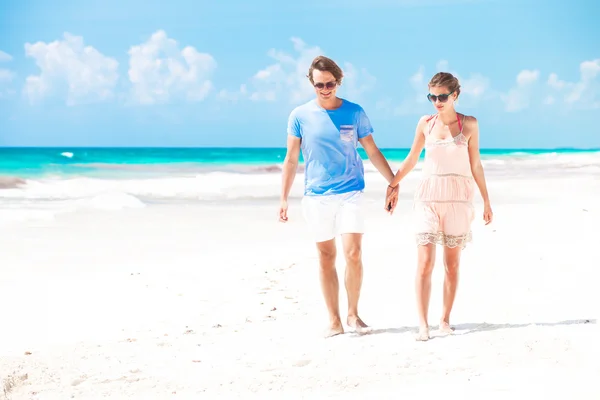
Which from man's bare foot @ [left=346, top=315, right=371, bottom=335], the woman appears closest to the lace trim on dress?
the woman

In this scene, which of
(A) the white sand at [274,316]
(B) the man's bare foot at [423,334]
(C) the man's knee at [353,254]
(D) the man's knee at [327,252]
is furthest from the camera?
(D) the man's knee at [327,252]

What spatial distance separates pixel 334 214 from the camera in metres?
4.67

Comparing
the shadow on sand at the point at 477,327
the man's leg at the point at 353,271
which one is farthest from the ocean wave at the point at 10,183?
the shadow on sand at the point at 477,327

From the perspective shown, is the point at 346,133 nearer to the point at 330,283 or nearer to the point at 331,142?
the point at 331,142

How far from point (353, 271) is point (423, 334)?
→ 63 centimetres

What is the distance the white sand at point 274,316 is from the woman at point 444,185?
526 mm

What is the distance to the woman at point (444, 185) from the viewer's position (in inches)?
176

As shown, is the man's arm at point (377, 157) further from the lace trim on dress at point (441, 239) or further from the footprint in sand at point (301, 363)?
the footprint in sand at point (301, 363)

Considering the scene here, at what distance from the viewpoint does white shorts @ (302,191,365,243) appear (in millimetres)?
4586

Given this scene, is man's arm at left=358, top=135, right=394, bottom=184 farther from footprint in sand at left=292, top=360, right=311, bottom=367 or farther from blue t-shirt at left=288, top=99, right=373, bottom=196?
footprint in sand at left=292, top=360, right=311, bottom=367

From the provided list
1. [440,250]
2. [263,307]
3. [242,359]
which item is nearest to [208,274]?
[263,307]

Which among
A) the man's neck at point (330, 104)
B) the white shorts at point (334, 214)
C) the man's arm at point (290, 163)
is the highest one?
A: the man's neck at point (330, 104)

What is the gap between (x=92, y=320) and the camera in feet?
19.1

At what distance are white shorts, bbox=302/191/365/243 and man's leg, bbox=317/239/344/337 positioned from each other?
94mm
